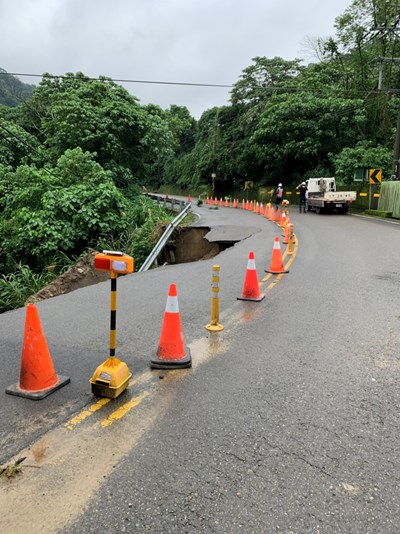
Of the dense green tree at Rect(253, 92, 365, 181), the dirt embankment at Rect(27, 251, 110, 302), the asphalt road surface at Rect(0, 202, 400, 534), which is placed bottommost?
the dirt embankment at Rect(27, 251, 110, 302)

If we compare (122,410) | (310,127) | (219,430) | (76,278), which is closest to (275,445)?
(219,430)

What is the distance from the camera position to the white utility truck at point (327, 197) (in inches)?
914

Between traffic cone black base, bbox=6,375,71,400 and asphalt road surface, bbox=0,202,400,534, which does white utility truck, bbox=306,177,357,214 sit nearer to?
asphalt road surface, bbox=0,202,400,534

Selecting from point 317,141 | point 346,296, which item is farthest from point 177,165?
point 346,296

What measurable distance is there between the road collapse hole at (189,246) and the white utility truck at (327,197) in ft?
35.5

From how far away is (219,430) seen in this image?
3115 mm

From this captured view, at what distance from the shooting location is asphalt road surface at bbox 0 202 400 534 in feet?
7.65

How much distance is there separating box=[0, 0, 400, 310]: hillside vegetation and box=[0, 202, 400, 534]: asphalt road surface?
7056 millimetres

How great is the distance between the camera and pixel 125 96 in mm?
23516

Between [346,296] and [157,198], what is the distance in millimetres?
23781

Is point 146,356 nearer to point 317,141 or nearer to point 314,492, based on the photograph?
point 314,492

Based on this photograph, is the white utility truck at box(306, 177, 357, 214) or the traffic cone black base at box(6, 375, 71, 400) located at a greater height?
the white utility truck at box(306, 177, 357, 214)

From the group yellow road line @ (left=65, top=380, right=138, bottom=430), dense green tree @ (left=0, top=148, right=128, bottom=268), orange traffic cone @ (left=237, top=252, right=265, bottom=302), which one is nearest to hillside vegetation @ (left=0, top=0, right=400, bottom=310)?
dense green tree @ (left=0, top=148, right=128, bottom=268)

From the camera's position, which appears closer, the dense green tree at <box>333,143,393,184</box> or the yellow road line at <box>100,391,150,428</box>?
the yellow road line at <box>100,391,150,428</box>
